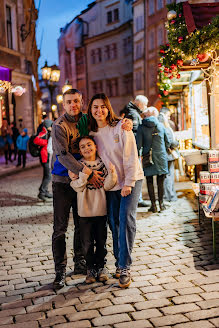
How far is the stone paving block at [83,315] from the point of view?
4.14m

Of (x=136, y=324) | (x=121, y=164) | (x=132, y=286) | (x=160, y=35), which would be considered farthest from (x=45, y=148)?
(x=160, y=35)

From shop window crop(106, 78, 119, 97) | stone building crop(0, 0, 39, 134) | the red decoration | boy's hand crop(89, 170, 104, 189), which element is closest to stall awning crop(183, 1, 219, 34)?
the red decoration

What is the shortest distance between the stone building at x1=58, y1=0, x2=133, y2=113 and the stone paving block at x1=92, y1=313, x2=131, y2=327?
152 feet

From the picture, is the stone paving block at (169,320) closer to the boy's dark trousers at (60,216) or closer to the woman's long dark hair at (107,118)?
the boy's dark trousers at (60,216)

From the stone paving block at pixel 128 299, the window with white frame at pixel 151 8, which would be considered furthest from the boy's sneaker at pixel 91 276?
the window with white frame at pixel 151 8

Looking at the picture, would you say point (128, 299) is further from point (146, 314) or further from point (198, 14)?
point (198, 14)

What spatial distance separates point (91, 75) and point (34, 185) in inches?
1668

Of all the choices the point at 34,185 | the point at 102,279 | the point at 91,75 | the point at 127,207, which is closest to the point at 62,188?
the point at 127,207

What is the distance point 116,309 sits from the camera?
4.27 m

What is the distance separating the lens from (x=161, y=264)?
18.5 feet

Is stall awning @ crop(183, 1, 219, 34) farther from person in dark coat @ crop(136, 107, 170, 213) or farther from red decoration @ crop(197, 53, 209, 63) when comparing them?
person in dark coat @ crop(136, 107, 170, 213)

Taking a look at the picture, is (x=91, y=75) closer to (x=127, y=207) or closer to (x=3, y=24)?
(x=3, y=24)

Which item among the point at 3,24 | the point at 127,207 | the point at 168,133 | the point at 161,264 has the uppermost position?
the point at 3,24

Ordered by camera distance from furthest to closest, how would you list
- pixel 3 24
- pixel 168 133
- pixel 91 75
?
1. pixel 91 75
2. pixel 3 24
3. pixel 168 133
